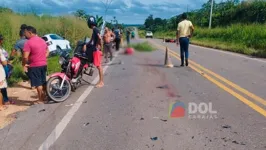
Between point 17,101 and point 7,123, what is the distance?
1875mm

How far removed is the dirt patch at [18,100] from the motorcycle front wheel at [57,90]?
470 millimetres

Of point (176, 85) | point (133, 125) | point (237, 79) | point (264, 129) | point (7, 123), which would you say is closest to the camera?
point (264, 129)

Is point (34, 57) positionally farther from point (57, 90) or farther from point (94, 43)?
point (94, 43)

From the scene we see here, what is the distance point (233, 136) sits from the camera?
490cm

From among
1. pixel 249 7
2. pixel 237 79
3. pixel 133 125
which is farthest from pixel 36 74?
pixel 249 7

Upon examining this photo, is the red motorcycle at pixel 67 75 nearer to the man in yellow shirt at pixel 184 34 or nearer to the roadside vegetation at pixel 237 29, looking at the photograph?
the man in yellow shirt at pixel 184 34

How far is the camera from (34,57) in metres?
7.06

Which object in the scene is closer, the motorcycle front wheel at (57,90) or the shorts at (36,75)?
the shorts at (36,75)

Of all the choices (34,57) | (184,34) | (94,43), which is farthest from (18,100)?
(184,34)

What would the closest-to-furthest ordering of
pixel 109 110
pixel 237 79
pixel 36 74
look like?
1. pixel 109 110
2. pixel 36 74
3. pixel 237 79

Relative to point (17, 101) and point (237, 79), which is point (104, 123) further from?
point (237, 79)

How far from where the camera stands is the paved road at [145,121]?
4745 millimetres

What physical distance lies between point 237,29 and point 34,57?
27304mm

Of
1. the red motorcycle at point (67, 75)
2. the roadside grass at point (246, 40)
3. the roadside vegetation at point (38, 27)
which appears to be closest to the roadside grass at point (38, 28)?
the roadside vegetation at point (38, 27)
